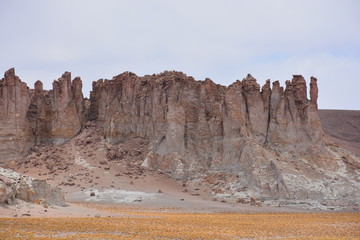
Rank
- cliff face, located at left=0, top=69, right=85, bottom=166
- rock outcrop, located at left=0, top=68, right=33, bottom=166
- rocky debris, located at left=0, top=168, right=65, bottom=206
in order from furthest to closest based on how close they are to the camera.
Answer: cliff face, located at left=0, top=69, right=85, bottom=166 < rock outcrop, located at left=0, top=68, right=33, bottom=166 < rocky debris, located at left=0, top=168, right=65, bottom=206

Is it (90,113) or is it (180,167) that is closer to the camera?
(180,167)

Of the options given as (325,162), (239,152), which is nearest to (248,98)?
(239,152)

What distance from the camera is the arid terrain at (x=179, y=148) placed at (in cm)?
5009

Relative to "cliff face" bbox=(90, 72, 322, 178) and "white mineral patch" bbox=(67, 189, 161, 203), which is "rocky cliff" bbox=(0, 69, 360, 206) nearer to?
"cliff face" bbox=(90, 72, 322, 178)

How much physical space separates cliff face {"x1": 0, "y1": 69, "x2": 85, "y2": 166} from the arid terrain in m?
0.15

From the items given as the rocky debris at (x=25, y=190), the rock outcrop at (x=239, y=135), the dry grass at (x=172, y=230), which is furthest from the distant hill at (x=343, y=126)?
the rocky debris at (x=25, y=190)

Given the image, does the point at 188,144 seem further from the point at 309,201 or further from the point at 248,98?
the point at 309,201

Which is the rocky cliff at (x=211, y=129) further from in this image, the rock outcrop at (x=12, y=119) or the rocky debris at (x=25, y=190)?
the rocky debris at (x=25, y=190)

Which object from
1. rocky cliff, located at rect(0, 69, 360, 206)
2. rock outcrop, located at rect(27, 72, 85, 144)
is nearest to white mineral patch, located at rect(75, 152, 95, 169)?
rocky cliff, located at rect(0, 69, 360, 206)

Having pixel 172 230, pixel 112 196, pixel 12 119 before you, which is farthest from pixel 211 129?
pixel 172 230

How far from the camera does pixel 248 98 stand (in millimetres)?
59688

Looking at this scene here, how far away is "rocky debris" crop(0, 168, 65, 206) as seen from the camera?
98.8ft

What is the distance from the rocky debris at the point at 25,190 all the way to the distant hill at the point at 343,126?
93.5 m

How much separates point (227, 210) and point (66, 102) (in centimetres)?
3269
